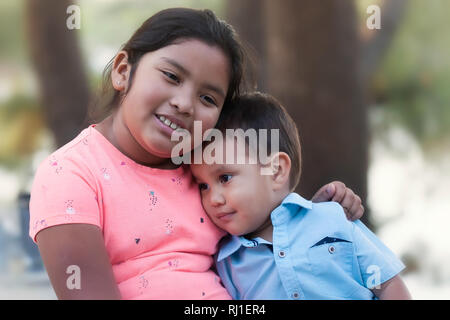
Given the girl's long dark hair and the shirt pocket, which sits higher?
the girl's long dark hair

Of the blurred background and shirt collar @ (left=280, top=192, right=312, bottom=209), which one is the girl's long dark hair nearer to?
shirt collar @ (left=280, top=192, right=312, bottom=209)

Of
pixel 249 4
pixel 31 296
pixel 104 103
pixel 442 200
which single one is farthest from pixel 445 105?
pixel 104 103

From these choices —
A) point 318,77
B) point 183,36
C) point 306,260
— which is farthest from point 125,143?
point 318,77

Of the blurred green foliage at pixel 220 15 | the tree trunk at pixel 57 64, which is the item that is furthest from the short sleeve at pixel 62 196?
the blurred green foliage at pixel 220 15

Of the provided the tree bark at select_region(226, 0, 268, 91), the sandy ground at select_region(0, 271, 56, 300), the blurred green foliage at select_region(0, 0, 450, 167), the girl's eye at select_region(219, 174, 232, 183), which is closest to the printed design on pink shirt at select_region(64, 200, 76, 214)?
the girl's eye at select_region(219, 174, 232, 183)

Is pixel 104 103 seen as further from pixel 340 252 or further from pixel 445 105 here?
pixel 445 105

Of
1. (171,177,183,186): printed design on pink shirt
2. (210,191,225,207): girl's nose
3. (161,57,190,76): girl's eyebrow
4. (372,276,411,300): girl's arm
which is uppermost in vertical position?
(161,57,190,76): girl's eyebrow

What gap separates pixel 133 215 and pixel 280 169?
0.52m

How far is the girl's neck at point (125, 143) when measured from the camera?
6.61 ft

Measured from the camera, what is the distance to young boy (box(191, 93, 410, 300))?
1.97 m

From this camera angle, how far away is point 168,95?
195cm

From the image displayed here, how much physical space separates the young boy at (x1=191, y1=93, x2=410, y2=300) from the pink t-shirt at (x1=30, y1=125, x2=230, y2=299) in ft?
0.25

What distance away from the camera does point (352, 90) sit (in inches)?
176
